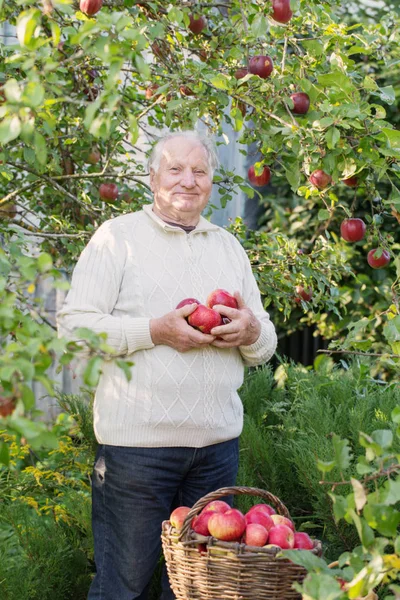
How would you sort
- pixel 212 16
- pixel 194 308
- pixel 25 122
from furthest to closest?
pixel 212 16, pixel 194 308, pixel 25 122

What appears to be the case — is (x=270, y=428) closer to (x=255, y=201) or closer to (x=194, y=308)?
(x=194, y=308)

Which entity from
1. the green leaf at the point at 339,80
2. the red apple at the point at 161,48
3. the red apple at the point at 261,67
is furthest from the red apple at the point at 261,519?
the red apple at the point at 161,48

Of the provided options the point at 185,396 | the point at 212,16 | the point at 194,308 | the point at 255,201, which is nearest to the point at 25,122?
the point at 194,308

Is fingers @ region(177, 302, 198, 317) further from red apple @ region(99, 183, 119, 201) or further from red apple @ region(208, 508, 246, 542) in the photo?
red apple @ region(99, 183, 119, 201)

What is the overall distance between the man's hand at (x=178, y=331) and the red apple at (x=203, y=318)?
14 mm

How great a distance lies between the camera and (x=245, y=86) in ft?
9.37

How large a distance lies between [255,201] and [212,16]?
10.3 feet

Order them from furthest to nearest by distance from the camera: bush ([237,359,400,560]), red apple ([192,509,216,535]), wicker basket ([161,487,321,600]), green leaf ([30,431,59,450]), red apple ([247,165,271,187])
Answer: red apple ([247,165,271,187]) → bush ([237,359,400,560]) → red apple ([192,509,216,535]) → wicker basket ([161,487,321,600]) → green leaf ([30,431,59,450])

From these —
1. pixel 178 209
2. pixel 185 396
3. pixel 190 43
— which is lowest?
Result: pixel 185 396

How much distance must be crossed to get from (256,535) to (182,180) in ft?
3.53

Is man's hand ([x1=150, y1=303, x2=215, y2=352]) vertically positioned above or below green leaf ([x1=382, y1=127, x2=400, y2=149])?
below

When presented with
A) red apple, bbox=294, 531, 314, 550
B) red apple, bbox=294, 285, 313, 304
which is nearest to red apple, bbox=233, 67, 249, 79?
red apple, bbox=294, 285, 313, 304

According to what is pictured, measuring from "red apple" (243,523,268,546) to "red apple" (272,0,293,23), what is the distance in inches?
60.7

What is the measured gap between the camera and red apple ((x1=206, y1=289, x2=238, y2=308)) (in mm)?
2502
